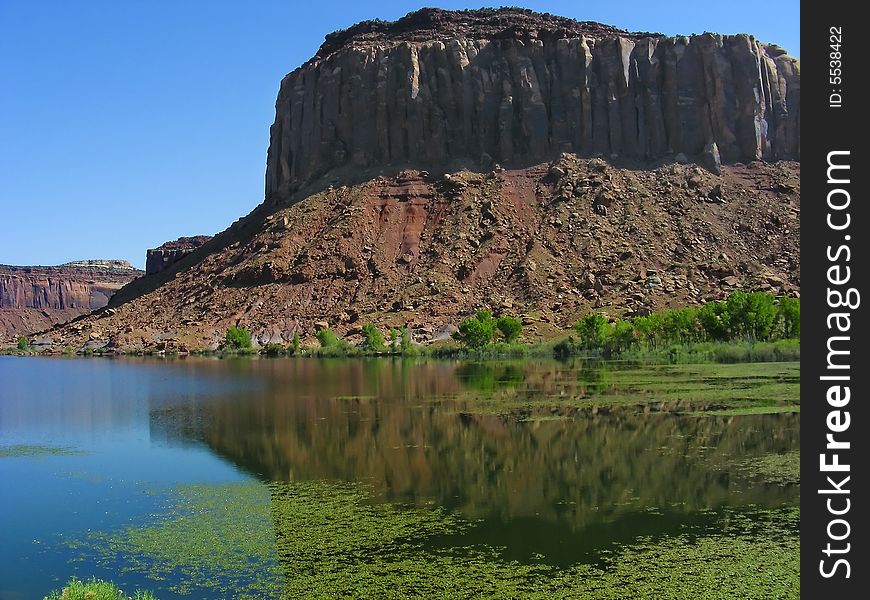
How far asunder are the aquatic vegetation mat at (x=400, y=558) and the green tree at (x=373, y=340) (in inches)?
2609

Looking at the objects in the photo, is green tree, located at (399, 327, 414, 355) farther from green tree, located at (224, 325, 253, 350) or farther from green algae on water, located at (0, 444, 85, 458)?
green algae on water, located at (0, 444, 85, 458)

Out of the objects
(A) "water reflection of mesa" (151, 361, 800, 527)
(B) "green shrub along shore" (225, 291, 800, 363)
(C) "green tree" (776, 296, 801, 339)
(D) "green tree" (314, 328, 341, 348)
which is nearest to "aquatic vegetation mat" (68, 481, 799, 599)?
(A) "water reflection of mesa" (151, 361, 800, 527)

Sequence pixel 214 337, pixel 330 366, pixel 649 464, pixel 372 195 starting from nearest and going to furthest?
pixel 649 464 < pixel 330 366 < pixel 214 337 < pixel 372 195

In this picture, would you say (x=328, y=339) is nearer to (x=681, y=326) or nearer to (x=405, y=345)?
(x=405, y=345)

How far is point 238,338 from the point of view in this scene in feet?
309

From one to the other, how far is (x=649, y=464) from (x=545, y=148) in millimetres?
89804

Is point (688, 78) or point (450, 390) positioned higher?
point (688, 78)

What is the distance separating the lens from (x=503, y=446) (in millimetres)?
27781

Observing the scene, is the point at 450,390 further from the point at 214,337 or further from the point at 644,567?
the point at 214,337

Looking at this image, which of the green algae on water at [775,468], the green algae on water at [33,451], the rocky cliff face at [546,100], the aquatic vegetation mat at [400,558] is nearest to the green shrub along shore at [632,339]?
the rocky cliff face at [546,100]

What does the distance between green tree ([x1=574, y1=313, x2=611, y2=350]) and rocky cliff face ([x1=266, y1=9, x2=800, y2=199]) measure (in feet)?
Answer: 120

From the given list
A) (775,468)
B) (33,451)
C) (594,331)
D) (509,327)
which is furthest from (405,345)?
(775,468)

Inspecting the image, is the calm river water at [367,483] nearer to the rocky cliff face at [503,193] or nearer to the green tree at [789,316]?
the green tree at [789,316]

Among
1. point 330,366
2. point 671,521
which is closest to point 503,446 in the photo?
point 671,521
